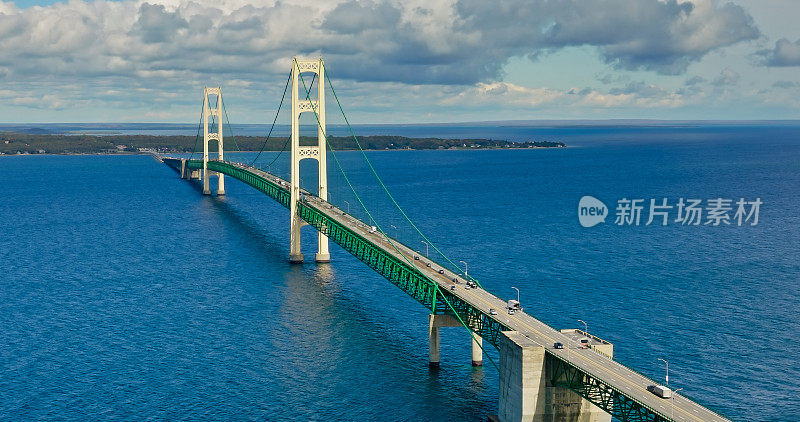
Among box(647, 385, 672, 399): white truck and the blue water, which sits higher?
box(647, 385, 672, 399): white truck

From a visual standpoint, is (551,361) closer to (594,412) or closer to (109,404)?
(594,412)

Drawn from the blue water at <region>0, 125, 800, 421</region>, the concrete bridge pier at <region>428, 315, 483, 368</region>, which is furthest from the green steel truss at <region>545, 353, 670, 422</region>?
the concrete bridge pier at <region>428, 315, 483, 368</region>

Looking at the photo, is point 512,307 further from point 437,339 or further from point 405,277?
point 405,277

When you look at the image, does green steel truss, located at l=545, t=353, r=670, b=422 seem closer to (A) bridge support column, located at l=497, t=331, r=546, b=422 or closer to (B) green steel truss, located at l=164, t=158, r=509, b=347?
(A) bridge support column, located at l=497, t=331, r=546, b=422

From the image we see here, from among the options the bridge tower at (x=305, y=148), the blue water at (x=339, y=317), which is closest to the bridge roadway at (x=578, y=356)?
the blue water at (x=339, y=317)

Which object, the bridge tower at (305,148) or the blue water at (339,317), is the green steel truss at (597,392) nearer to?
the blue water at (339,317)

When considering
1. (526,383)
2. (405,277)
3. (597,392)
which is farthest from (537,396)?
(405,277)
